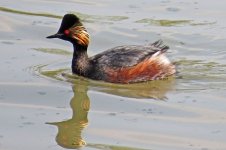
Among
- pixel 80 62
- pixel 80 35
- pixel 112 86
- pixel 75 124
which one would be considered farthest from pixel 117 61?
pixel 75 124

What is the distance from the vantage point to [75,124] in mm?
8805

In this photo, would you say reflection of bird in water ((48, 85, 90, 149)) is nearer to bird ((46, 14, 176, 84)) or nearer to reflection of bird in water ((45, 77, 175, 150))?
reflection of bird in water ((45, 77, 175, 150))

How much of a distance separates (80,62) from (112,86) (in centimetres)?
74

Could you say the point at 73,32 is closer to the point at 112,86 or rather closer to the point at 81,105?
the point at 112,86

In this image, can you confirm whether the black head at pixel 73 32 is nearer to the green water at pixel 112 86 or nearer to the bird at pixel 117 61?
the bird at pixel 117 61

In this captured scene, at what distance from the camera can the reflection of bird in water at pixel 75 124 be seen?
8.17m

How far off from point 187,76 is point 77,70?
1.52 metres

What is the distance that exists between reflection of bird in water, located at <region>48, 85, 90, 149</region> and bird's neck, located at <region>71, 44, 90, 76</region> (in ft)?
2.73

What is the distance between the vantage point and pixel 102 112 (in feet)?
30.1

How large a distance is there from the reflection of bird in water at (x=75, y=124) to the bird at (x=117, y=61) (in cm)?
73

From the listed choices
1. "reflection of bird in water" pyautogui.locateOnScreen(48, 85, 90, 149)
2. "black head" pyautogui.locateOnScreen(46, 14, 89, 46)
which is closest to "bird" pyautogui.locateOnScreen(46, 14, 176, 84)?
"black head" pyautogui.locateOnScreen(46, 14, 89, 46)

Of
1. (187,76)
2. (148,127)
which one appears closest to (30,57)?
(187,76)

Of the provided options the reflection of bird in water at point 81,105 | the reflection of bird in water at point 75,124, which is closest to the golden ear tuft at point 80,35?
the reflection of bird in water at point 81,105

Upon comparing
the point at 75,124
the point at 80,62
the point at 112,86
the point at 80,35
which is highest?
the point at 80,35
